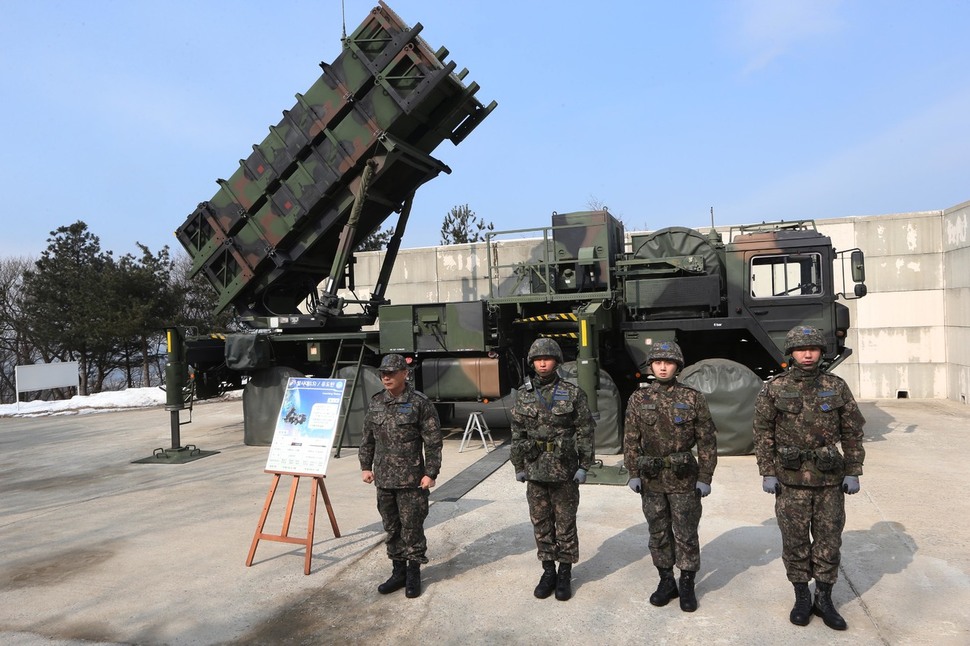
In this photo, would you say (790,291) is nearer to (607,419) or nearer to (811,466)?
(607,419)

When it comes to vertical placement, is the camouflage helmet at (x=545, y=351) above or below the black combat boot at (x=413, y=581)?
above

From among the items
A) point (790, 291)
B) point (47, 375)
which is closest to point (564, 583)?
point (790, 291)

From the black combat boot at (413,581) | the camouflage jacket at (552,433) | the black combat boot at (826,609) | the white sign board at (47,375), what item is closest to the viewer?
the black combat boot at (826,609)

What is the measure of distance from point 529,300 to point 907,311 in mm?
9101

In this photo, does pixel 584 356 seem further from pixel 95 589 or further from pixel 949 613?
pixel 95 589

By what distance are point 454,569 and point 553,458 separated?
1341 mm

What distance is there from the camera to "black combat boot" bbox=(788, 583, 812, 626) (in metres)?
3.53

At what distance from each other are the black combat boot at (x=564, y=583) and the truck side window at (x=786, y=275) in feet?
19.9

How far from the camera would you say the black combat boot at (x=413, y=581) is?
414 centimetres

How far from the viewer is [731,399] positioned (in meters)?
7.97

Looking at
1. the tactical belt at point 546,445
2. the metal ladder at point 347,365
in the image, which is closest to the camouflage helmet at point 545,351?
the tactical belt at point 546,445

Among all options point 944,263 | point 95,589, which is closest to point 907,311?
point 944,263

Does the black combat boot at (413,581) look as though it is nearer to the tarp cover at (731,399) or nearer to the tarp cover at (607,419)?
the tarp cover at (607,419)

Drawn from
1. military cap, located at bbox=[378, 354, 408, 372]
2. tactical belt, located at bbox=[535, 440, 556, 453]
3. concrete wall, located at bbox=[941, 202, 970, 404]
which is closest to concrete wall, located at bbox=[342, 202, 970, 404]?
concrete wall, located at bbox=[941, 202, 970, 404]
